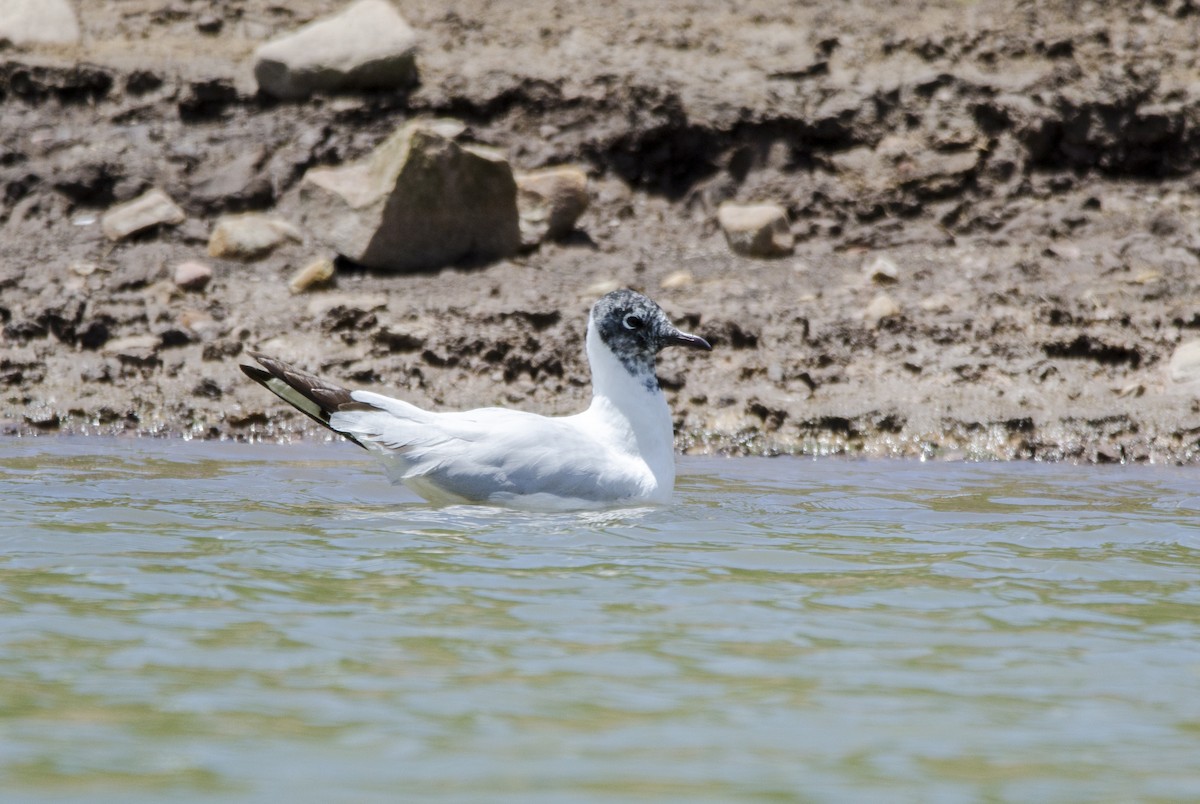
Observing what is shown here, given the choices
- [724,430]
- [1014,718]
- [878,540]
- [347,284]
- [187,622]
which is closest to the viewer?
[1014,718]

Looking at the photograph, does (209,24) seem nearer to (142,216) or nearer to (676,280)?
(142,216)

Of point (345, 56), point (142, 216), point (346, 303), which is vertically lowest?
point (346, 303)

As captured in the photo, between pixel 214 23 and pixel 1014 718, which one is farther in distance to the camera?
pixel 214 23

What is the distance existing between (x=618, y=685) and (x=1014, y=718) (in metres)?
0.91

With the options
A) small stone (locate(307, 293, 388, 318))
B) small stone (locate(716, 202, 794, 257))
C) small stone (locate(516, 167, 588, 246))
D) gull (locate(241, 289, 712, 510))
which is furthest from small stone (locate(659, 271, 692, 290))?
gull (locate(241, 289, 712, 510))

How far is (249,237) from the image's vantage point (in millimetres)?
10820

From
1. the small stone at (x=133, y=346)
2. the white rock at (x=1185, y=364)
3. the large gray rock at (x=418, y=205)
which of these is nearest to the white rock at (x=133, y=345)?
the small stone at (x=133, y=346)

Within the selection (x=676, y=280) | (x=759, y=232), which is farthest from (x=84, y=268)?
(x=759, y=232)

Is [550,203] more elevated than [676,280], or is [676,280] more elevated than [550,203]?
[550,203]

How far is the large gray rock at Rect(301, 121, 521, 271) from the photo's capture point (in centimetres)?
1023

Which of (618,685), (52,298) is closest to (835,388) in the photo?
(52,298)

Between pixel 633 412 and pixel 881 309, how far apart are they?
10.4 feet

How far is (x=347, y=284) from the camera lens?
1040 centimetres

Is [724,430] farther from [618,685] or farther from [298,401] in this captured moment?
[618,685]
